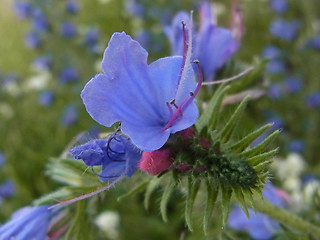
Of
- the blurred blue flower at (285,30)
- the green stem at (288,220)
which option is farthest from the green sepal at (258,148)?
the blurred blue flower at (285,30)

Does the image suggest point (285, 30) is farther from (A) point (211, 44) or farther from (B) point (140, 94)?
(B) point (140, 94)

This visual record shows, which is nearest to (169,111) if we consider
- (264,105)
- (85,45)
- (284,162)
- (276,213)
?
(276,213)

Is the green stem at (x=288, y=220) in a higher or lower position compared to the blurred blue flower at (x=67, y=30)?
higher

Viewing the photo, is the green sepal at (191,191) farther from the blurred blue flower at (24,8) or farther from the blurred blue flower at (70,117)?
the blurred blue flower at (24,8)

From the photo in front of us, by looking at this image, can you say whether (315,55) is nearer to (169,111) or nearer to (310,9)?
(310,9)

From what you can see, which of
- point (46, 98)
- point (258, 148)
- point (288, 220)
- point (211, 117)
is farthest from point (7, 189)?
point (258, 148)

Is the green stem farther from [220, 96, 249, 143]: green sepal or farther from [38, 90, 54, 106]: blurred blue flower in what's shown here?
[38, 90, 54, 106]: blurred blue flower

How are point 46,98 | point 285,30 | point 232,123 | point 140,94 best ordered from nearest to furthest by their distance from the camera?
point 140,94
point 232,123
point 285,30
point 46,98
